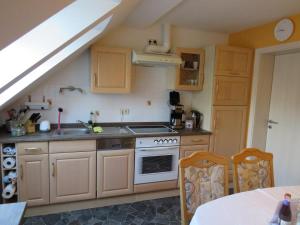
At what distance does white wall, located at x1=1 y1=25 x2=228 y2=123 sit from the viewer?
115 inches

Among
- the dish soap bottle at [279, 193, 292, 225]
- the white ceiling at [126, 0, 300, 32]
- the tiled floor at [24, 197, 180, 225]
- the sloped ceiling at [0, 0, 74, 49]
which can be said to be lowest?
the tiled floor at [24, 197, 180, 225]

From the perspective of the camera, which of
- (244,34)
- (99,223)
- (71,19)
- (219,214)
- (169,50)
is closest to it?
(219,214)

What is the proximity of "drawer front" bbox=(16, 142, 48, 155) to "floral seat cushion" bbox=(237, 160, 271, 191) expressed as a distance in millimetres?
1919

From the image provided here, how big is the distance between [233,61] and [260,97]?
0.63m

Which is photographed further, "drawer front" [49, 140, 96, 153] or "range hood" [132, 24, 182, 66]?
"range hood" [132, 24, 182, 66]

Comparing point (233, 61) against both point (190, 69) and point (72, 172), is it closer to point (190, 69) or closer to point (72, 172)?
point (190, 69)

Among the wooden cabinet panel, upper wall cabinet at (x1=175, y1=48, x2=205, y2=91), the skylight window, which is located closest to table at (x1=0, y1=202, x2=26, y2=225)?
the skylight window

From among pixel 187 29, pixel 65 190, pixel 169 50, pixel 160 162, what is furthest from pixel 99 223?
pixel 187 29

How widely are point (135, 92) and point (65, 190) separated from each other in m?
1.55

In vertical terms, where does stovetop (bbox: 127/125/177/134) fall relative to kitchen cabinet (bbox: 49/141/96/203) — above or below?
above

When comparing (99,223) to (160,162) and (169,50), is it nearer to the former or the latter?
(160,162)

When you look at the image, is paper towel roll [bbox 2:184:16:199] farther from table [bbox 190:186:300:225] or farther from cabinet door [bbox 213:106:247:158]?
cabinet door [bbox 213:106:247:158]

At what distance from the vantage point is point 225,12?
2564 millimetres

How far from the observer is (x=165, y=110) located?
11.3 feet
